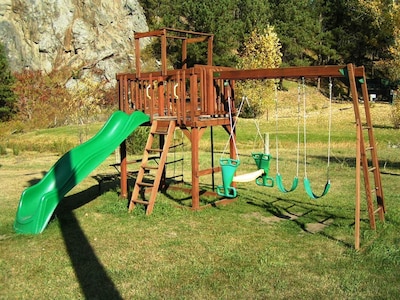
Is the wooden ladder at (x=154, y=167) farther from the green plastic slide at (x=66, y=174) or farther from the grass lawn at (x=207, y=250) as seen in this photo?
the green plastic slide at (x=66, y=174)

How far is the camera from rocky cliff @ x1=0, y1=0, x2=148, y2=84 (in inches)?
2013

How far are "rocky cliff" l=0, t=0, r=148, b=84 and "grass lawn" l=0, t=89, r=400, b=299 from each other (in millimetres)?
44065

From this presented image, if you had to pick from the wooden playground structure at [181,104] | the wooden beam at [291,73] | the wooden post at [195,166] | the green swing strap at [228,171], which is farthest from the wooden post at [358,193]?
the wooden post at [195,166]

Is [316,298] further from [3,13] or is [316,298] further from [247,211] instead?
[3,13]

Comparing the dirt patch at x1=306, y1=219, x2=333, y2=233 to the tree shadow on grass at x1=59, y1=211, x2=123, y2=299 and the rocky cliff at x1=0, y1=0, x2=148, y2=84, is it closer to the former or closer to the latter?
the tree shadow on grass at x1=59, y1=211, x2=123, y2=299

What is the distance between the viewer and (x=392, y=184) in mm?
11820

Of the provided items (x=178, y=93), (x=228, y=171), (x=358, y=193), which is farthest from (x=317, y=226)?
(x=178, y=93)

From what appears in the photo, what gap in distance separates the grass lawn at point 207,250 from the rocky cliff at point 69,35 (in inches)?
1735

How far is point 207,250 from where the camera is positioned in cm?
683

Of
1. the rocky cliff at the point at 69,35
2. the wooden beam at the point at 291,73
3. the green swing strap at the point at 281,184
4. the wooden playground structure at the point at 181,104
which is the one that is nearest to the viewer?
the wooden beam at the point at 291,73

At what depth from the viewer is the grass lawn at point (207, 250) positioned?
5.42 meters

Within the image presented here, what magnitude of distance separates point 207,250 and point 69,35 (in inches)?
2093

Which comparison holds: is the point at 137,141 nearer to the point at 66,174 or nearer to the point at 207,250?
the point at 66,174

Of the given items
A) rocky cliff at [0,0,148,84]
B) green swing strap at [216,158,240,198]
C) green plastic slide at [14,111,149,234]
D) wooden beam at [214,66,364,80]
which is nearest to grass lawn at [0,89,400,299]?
green plastic slide at [14,111,149,234]
